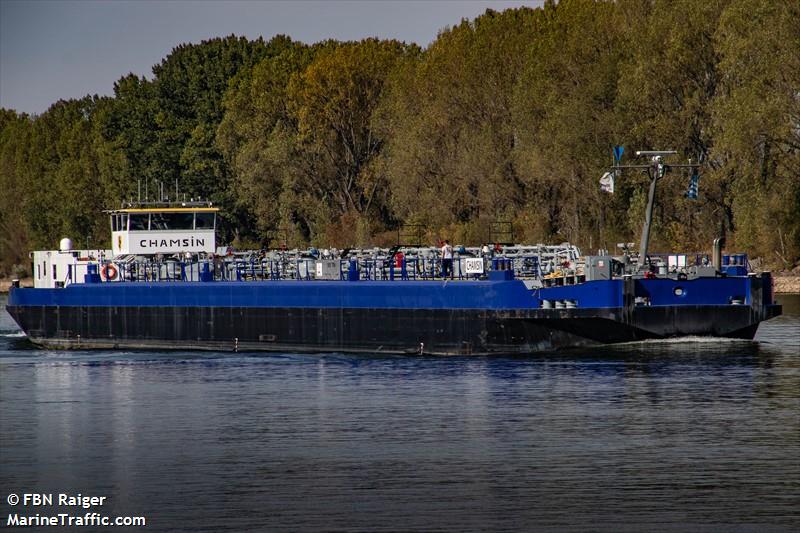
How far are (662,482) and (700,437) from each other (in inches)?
Answer: 198

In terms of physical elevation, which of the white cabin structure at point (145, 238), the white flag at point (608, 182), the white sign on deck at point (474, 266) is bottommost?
the white sign on deck at point (474, 266)

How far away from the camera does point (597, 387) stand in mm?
40281

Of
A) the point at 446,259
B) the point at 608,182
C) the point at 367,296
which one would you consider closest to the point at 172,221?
the point at 367,296

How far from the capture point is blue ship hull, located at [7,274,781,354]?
4625 centimetres

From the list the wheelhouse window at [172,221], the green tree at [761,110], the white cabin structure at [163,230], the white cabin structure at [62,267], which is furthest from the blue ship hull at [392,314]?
the green tree at [761,110]

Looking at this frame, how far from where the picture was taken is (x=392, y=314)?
51000 mm

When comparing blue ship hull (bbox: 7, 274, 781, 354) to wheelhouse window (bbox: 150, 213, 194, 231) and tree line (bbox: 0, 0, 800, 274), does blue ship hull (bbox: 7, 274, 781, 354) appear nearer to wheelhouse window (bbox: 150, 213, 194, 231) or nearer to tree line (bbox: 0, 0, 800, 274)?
wheelhouse window (bbox: 150, 213, 194, 231)

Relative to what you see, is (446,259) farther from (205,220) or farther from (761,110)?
(761,110)

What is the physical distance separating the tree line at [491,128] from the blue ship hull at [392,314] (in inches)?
1108

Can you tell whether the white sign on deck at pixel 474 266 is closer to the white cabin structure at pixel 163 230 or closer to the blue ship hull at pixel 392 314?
the blue ship hull at pixel 392 314

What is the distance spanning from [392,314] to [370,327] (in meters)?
1.08

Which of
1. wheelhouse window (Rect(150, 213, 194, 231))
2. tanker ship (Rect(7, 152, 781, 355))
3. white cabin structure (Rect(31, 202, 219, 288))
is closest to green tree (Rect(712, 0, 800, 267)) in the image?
tanker ship (Rect(7, 152, 781, 355))

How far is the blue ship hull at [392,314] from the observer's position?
46.2 meters

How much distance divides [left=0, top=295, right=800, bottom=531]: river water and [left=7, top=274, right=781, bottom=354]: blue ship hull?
122 centimetres
